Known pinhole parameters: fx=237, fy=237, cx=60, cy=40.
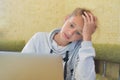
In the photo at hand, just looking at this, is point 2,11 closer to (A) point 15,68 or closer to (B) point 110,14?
(B) point 110,14

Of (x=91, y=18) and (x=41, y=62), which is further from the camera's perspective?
(x=91, y=18)

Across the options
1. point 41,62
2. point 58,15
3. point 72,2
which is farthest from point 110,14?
point 41,62

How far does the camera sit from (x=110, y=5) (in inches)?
106

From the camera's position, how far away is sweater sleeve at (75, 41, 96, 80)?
1172mm

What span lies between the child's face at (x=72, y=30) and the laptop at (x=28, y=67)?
0.58 m

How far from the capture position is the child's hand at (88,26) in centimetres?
124

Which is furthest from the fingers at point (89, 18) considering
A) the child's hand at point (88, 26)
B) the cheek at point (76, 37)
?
the cheek at point (76, 37)

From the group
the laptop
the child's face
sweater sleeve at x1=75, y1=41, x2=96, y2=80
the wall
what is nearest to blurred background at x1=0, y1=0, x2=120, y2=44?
the wall

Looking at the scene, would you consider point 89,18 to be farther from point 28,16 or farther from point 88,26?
point 28,16

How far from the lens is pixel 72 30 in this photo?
1312 millimetres

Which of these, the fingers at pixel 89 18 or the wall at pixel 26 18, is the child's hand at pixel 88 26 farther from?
the wall at pixel 26 18

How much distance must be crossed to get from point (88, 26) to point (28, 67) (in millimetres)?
622

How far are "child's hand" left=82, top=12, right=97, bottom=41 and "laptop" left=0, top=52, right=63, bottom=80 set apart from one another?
1.70ft

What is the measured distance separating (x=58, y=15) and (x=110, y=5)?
96cm
